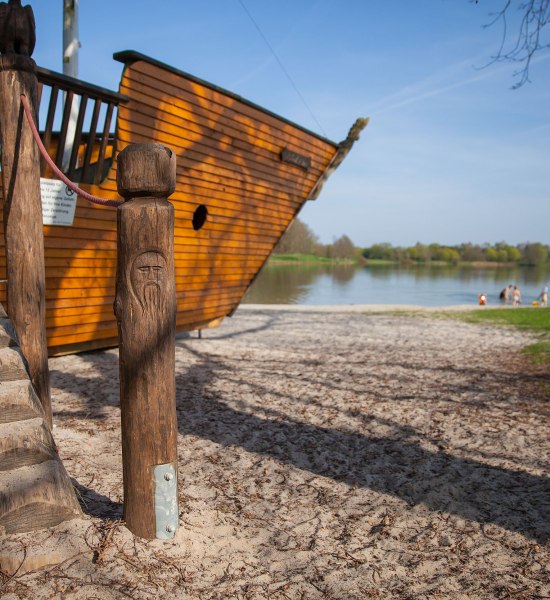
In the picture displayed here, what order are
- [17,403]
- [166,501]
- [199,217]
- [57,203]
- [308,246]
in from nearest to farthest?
[166,501] < [17,403] < [57,203] < [199,217] < [308,246]

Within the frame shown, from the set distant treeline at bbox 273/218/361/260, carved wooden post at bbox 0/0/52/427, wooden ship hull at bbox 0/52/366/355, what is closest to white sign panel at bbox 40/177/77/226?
wooden ship hull at bbox 0/52/366/355

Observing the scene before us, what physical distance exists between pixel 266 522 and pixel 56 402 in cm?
307

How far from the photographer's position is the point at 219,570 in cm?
258

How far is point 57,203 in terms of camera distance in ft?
19.0

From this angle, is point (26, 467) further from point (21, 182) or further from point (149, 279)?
point (21, 182)

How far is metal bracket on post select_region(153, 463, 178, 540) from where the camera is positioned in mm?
2611

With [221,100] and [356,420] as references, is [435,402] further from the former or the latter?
[221,100]

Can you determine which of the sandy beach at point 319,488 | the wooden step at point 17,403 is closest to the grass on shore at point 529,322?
the sandy beach at point 319,488

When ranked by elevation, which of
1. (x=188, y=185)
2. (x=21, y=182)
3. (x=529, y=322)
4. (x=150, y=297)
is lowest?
(x=529, y=322)

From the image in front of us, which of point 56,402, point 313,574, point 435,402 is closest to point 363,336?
point 435,402

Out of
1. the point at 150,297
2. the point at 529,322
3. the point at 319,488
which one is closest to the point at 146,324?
the point at 150,297

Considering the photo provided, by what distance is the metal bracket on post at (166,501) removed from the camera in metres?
2.61

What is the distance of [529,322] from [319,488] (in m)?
11.2

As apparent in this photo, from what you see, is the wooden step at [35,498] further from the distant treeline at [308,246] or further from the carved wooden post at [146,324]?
the distant treeline at [308,246]
